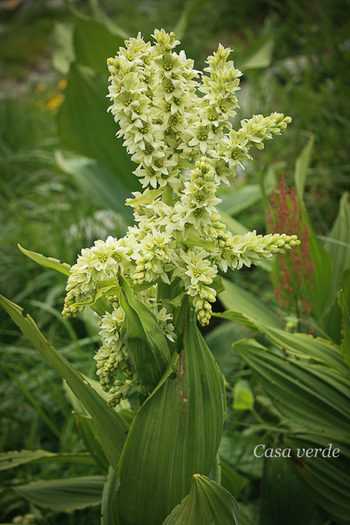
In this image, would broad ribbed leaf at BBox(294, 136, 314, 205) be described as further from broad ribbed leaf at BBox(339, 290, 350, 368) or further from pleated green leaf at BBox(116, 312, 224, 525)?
pleated green leaf at BBox(116, 312, 224, 525)

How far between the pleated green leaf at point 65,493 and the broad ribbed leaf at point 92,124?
1.86 metres

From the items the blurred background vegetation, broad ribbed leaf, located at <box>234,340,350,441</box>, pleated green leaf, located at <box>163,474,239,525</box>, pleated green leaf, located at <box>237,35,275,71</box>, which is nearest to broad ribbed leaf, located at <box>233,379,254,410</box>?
the blurred background vegetation

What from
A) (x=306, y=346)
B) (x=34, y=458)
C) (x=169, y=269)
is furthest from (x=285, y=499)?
(x=169, y=269)

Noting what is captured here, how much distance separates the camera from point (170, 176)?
0.83 m

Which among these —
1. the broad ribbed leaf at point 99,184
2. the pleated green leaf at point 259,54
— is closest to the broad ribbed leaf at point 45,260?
the broad ribbed leaf at point 99,184

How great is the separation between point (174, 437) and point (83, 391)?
0.24 meters

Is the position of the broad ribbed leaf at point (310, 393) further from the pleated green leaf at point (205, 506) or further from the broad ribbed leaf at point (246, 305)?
the pleated green leaf at point (205, 506)

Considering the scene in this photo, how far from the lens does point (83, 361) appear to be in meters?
2.01

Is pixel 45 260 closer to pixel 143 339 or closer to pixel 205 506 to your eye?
pixel 143 339

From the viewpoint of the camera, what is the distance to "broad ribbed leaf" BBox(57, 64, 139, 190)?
7.57 ft

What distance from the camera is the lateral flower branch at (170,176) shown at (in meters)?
0.74

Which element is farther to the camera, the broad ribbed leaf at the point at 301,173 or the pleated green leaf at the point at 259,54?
the pleated green leaf at the point at 259,54

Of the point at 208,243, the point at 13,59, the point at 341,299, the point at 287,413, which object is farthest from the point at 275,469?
the point at 13,59

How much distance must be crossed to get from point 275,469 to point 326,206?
195 cm
